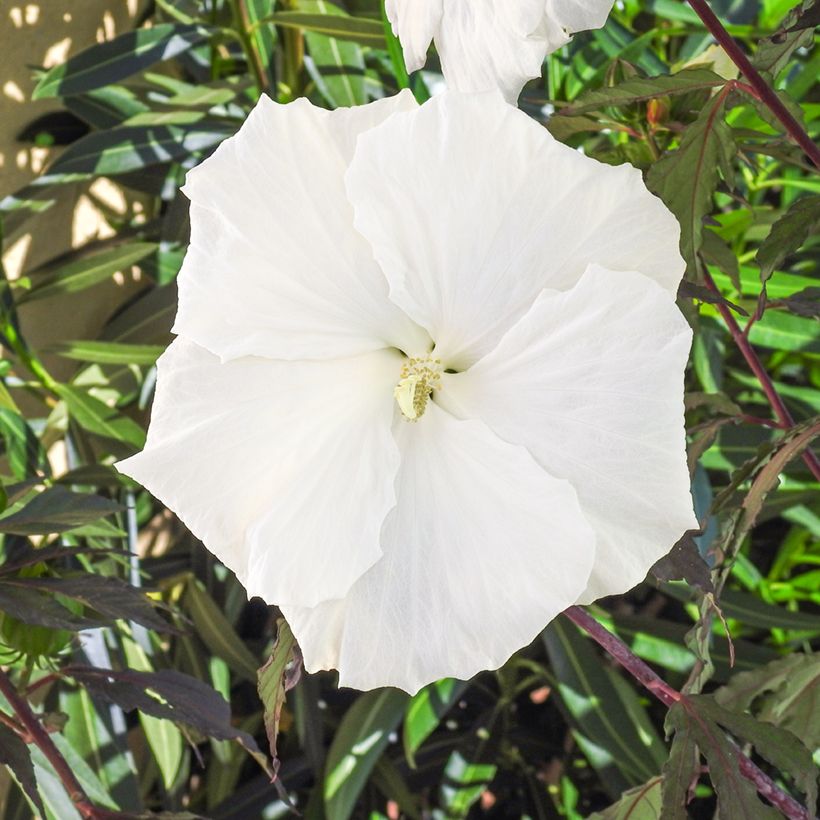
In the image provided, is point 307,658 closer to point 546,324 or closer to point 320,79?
point 546,324

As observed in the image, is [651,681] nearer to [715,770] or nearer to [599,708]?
[715,770]

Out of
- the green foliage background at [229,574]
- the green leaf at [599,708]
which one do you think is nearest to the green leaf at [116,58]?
the green foliage background at [229,574]

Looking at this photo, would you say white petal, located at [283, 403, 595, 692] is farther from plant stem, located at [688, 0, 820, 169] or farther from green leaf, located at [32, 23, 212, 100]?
green leaf, located at [32, 23, 212, 100]

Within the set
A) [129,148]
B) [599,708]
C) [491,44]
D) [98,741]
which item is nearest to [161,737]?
[98,741]

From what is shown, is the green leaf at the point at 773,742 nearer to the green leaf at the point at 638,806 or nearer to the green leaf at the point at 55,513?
the green leaf at the point at 638,806

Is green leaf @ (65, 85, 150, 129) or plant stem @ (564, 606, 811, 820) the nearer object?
plant stem @ (564, 606, 811, 820)

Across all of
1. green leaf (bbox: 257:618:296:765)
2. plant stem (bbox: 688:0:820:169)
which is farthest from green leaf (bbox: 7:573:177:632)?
plant stem (bbox: 688:0:820:169)
